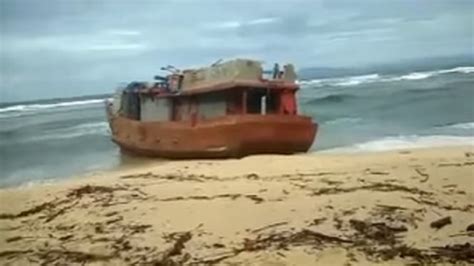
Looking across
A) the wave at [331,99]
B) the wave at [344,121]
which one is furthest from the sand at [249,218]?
the wave at [344,121]

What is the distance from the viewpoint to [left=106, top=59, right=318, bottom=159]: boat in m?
1.83

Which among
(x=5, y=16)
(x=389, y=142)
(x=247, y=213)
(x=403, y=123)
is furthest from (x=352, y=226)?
(x=403, y=123)

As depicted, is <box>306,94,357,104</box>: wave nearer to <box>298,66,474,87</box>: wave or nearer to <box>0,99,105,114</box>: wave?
<box>298,66,474,87</box>: wave

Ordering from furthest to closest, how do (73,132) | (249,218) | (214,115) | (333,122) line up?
(333,122) → (73,132) → (214,115) → (249,218)

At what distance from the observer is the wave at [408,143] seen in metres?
Answer: 2.27

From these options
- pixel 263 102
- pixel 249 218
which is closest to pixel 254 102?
pixel 263 102

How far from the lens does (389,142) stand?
95.6 inches

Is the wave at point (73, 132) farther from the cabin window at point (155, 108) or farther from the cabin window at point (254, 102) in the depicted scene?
the cabin window at point (254, 102)

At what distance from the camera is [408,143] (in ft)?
7.63

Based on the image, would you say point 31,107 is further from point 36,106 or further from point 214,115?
point 214,115

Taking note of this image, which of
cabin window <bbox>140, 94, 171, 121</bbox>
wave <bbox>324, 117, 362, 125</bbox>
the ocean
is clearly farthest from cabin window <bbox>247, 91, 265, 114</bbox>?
wave <bbox>324, 117, 362, 125</bbox>

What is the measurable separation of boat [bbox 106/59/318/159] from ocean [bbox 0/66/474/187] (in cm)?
7

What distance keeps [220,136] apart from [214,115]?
0.31 feet

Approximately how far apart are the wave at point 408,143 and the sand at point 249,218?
539 mm
